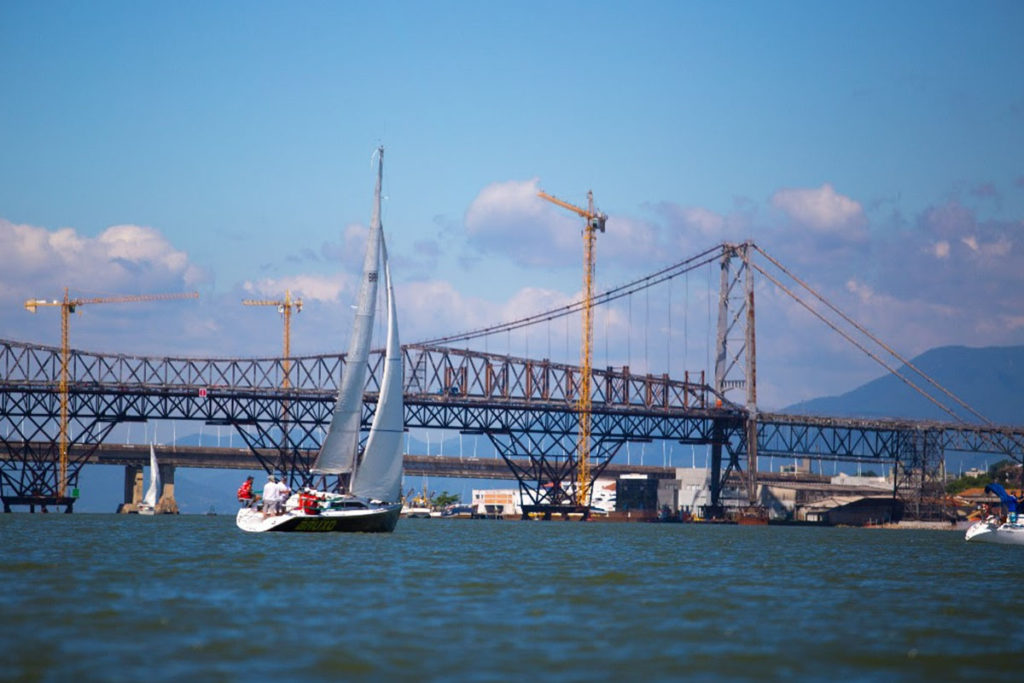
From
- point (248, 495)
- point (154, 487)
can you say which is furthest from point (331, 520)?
point (154, 487)

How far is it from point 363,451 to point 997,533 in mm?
45651

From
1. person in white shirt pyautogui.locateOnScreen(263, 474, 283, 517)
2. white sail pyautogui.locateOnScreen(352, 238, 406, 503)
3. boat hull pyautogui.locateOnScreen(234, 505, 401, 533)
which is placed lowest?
boat hull pyautogui.locateOnScreen(234, 505, 401, 533)

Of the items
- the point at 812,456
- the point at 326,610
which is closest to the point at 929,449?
the point at 812,456

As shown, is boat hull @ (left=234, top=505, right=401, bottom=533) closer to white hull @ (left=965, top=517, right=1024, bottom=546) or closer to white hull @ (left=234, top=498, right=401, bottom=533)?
white hull @ (left=234, top=498, right=401, bottom=533)

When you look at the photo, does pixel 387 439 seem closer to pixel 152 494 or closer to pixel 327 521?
pixel 327 521

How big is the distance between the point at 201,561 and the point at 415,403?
113 metres

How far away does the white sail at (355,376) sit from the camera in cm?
6284

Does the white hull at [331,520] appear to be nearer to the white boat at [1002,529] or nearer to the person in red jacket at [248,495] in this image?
the person in red jacket at [248,495]

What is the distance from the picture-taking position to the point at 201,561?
39.2 meters

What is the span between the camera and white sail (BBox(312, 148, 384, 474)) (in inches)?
2474

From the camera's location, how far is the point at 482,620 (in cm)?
2469

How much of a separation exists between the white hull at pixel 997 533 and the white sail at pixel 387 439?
143 feet

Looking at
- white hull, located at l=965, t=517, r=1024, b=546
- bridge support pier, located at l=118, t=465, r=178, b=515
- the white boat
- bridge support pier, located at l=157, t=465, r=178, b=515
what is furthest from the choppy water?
bridge support pier, located at l=118, t=465, r=178, b=515

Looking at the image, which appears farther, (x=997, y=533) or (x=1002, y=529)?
(x=997, y=533)
